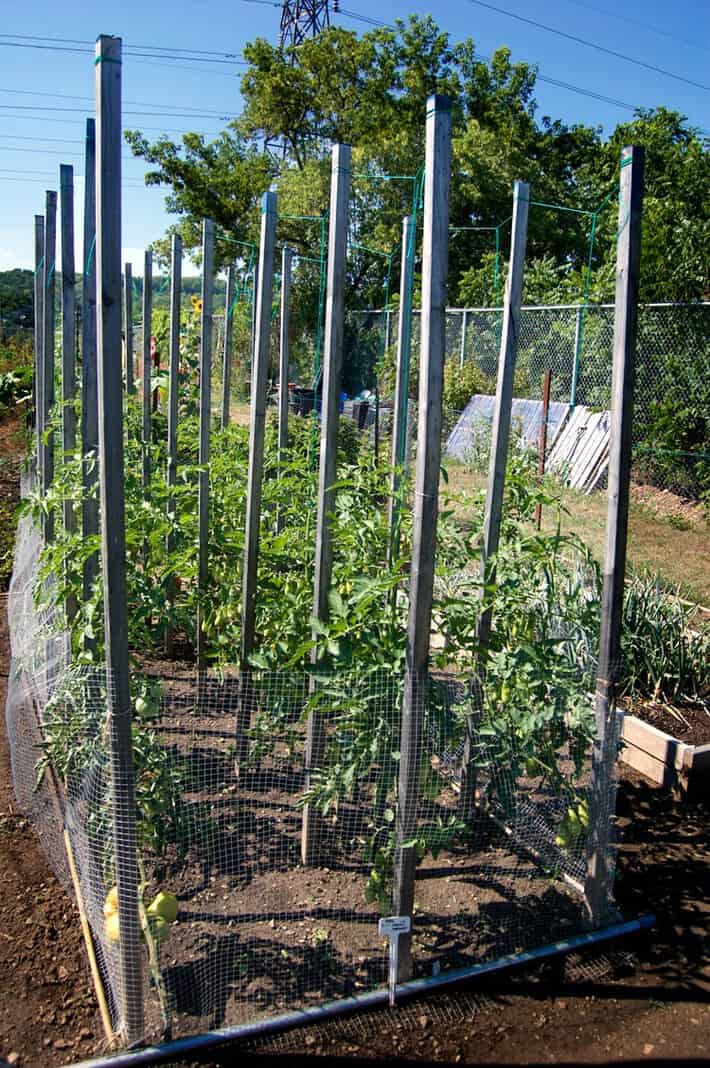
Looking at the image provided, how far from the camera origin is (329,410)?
294 centimetres

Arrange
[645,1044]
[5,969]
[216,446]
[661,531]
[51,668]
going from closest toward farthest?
1. [645,1044]
2. [5,969]
3. [51,668]
4. [216,446]
5. [661,531]

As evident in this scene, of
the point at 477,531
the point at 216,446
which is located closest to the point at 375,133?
the point at 216,446

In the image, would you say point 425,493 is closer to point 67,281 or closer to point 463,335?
point 67,281

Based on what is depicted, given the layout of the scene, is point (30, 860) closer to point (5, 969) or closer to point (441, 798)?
point (5, 969)

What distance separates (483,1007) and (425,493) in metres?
1.62

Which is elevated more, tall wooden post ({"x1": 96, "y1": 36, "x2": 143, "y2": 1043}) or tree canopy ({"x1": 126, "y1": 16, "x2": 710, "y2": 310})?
tree canopy ({"x1": 126, "y1": 16, "x2": 710, "y2": 310})

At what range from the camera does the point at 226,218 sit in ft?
79.8

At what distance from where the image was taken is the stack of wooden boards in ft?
36.1

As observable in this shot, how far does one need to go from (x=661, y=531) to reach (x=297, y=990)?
7902 mm

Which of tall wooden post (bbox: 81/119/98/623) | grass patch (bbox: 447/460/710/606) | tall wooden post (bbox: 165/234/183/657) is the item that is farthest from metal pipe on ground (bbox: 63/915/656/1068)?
grass patch (bbox: 447/460/710/606)

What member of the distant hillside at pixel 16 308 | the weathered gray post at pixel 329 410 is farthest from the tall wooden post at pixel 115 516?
the distant hillside at pixel 16 308

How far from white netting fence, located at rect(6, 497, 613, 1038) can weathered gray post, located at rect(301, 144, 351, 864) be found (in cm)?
6

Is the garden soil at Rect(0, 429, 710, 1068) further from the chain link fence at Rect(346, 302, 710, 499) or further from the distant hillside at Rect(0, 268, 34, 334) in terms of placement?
the distant hillside at Rect(0, 268, 34, 334)

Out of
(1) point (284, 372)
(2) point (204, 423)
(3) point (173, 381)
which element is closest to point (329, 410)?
(2) point (204, 423)
